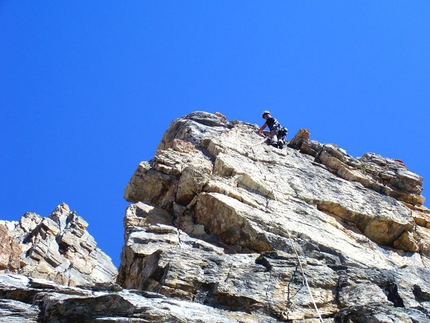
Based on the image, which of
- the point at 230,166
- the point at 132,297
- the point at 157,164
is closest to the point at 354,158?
the point at 230,166

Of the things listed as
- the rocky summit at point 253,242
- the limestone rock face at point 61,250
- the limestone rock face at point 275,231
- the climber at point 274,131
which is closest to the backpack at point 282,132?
the climber at point 274,131

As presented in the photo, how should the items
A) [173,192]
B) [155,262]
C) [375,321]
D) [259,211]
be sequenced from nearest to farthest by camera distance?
1. [375,321]
2. [155,262]
3. [259,211]
4. [173,192]

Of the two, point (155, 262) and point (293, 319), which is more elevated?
point (155, 262)

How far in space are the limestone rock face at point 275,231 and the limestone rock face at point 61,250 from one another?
12.1 m

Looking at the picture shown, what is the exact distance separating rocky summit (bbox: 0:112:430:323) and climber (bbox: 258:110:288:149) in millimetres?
517

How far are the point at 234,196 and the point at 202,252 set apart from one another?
3.57 metres

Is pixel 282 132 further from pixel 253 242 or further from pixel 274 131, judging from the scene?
pixel 253 242

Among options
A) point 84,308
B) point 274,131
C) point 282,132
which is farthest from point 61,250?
point 84,308

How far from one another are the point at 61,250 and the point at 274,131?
1892cm

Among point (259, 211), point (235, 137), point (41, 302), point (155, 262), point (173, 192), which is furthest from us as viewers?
point (235, 137)

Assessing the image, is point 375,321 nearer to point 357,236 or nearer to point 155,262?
point 155,262

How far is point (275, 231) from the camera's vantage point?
15.8m

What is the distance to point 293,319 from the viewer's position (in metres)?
11.8

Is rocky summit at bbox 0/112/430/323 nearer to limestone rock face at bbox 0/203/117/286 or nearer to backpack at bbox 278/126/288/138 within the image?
backpack at bbox 278/126/288/138
